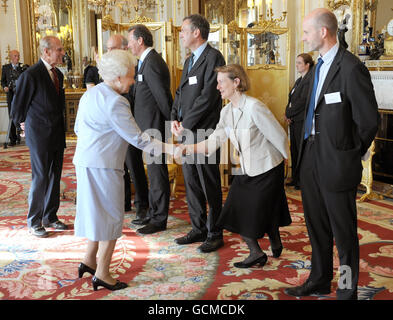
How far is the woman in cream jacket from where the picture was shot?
10.7 ft

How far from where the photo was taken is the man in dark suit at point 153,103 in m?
4.32

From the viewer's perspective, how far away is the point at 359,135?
2.53 meters

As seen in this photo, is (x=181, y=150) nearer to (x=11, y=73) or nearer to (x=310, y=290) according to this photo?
(x=310, y=290)

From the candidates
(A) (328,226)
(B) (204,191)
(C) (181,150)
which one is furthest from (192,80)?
(A) (328,226)

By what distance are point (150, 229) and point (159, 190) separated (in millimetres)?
398

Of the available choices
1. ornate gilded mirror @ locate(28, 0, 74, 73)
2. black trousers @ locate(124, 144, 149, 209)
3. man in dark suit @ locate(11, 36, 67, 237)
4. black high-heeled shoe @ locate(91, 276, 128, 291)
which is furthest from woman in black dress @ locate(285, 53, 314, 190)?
ornate gilded mirror @ locate(28, 0, 74, 73)

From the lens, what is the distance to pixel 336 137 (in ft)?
8.39

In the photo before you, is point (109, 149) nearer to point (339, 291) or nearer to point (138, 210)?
point (339, 291)

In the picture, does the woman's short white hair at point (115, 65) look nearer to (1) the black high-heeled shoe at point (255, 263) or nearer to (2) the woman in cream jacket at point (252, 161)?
(2) the woman in cream jacket at point (252, 161)

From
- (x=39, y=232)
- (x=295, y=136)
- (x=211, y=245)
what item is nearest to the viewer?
(x=211, y=245)

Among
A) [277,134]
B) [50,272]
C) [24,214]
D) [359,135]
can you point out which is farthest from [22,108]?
[359,135]

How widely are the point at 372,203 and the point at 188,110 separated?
9.25 ft

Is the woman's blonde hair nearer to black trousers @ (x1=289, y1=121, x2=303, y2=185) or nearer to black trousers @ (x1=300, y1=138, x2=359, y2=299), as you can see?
black trousers @ (x1=300, y1=138, x2=359, y2=299)

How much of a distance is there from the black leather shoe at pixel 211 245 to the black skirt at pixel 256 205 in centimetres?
42
